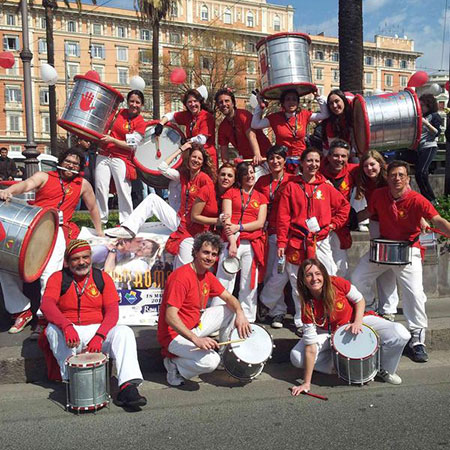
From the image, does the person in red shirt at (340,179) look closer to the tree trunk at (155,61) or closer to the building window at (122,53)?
the tree trunk at (155,61)

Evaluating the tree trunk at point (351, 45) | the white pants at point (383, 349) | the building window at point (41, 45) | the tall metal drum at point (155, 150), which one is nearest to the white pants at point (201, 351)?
the white pants at point (383, 349)

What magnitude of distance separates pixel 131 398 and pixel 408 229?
10.4ft

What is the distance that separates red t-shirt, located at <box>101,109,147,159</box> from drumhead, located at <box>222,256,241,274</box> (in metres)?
2.63

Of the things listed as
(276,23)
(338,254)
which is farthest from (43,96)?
(338,254)

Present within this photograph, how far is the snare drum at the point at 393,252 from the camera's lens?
536 cm

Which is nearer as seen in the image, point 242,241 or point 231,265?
point 231,265

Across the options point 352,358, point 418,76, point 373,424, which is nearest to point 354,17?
point 418,76

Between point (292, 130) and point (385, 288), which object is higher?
point (292, 130)

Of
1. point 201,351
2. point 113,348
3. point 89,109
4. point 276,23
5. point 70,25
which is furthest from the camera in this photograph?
point 276,23

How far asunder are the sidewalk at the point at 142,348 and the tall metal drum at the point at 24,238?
0.67 metres

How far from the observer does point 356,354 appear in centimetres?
458

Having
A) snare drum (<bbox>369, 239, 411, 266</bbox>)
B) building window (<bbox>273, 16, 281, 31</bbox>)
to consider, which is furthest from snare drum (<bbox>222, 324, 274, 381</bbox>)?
building window (<bbox>273, 16, 281, 31</bbox>)

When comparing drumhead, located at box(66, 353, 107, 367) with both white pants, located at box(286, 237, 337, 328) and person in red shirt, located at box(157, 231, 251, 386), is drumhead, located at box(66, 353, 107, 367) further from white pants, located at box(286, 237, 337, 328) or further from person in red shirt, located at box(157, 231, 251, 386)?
white pants, located at box(286, 237, 337, 328)

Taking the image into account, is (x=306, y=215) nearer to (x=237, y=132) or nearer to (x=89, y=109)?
(x=237, y=132)
